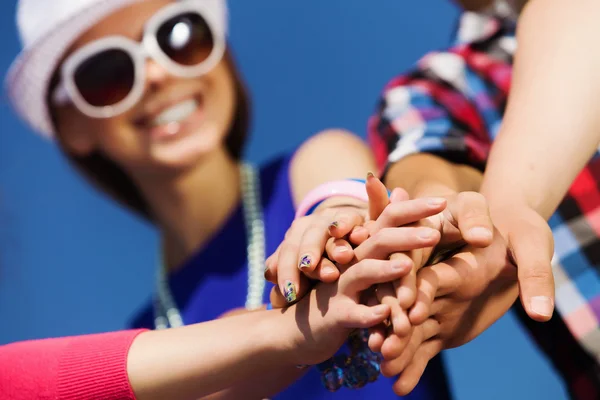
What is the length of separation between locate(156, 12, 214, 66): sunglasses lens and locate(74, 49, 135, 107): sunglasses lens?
0.16 ft

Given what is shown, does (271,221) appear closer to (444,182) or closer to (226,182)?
(226,182)

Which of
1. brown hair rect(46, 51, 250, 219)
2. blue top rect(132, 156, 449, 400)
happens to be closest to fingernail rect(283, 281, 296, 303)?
blue top rect(132, 156, 449, 400)

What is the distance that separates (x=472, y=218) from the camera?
407 mm

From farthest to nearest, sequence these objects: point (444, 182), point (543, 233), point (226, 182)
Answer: point (226, 182)
point (444, 182)
point (543, 233)

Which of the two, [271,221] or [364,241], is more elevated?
[271,221]

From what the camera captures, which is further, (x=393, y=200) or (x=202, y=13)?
(x=202, y=13)

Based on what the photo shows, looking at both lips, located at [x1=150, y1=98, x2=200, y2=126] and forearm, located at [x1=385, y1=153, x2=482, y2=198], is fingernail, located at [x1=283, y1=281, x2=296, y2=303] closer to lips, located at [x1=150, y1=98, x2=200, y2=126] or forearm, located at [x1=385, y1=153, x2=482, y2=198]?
forearm, located at [x1=385, y1=153, x2=482, y2=198]

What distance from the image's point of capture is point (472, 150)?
0.62m

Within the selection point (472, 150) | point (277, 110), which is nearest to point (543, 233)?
point (472, 150)

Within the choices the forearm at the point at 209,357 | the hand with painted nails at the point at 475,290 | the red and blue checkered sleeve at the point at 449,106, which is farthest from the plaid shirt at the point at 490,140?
the forearm at the point at 209,357

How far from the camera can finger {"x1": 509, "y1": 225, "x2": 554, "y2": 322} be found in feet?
1.22

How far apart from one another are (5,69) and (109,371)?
0.95 m

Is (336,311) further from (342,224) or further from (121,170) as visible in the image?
(121,170)

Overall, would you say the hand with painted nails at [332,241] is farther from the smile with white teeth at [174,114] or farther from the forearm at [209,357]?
the smile with white teeth at [174,114]
